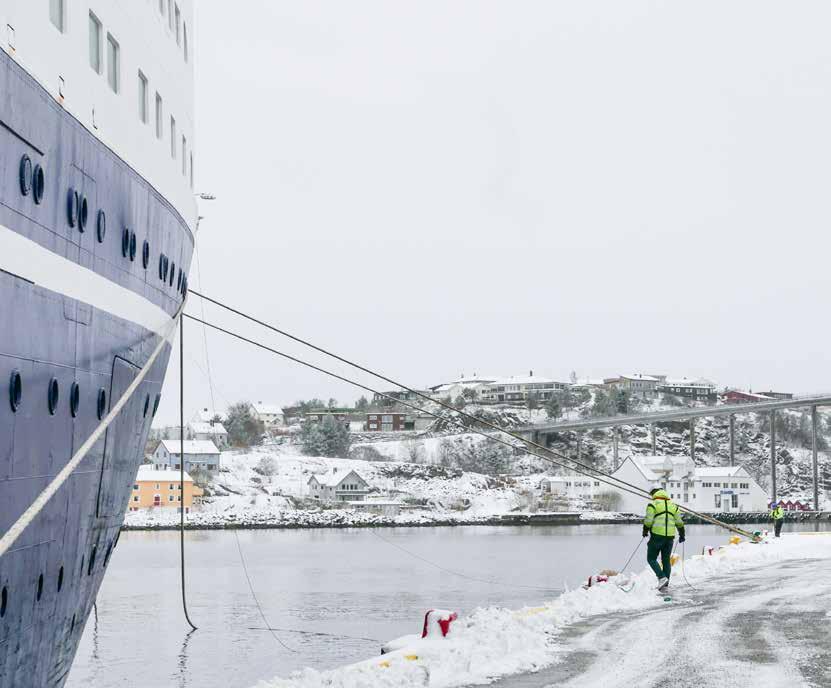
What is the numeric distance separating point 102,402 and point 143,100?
3.73m

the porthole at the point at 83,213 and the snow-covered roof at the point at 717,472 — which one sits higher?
the porthole at the point at 83,213

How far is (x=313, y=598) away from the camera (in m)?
46.1

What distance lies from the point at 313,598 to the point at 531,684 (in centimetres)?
3739

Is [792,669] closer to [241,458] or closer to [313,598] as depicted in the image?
[313,598]

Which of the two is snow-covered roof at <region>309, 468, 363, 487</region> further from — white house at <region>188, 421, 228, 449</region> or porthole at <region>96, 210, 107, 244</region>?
porthole at <region>96, 210, 107, 244</region>

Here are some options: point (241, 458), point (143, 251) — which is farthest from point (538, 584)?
point (241, 458)

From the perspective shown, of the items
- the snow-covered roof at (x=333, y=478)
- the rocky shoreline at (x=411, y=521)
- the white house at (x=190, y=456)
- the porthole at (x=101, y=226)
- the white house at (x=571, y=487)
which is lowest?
the rocky shoreline at (x=411, y=521)

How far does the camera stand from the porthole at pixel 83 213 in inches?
396

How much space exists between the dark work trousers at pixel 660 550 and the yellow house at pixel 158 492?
126 meters

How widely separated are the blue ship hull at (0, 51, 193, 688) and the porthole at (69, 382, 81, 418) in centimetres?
2

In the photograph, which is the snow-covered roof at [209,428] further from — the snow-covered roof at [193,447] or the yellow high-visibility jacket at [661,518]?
the yellow high-visibility jacket at [661,518]

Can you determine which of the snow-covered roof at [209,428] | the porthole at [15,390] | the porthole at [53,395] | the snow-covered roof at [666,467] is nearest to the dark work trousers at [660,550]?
the porthole at [53,395]

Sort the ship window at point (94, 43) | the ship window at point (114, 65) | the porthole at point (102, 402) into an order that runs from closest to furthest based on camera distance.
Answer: the porthole at point (102, 402) → the ship window at point (94, 43) → the ship window at point (114, 65)

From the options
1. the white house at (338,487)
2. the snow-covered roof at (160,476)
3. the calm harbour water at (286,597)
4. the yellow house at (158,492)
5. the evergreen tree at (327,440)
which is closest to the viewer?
the calm harbour water at (286,597)
